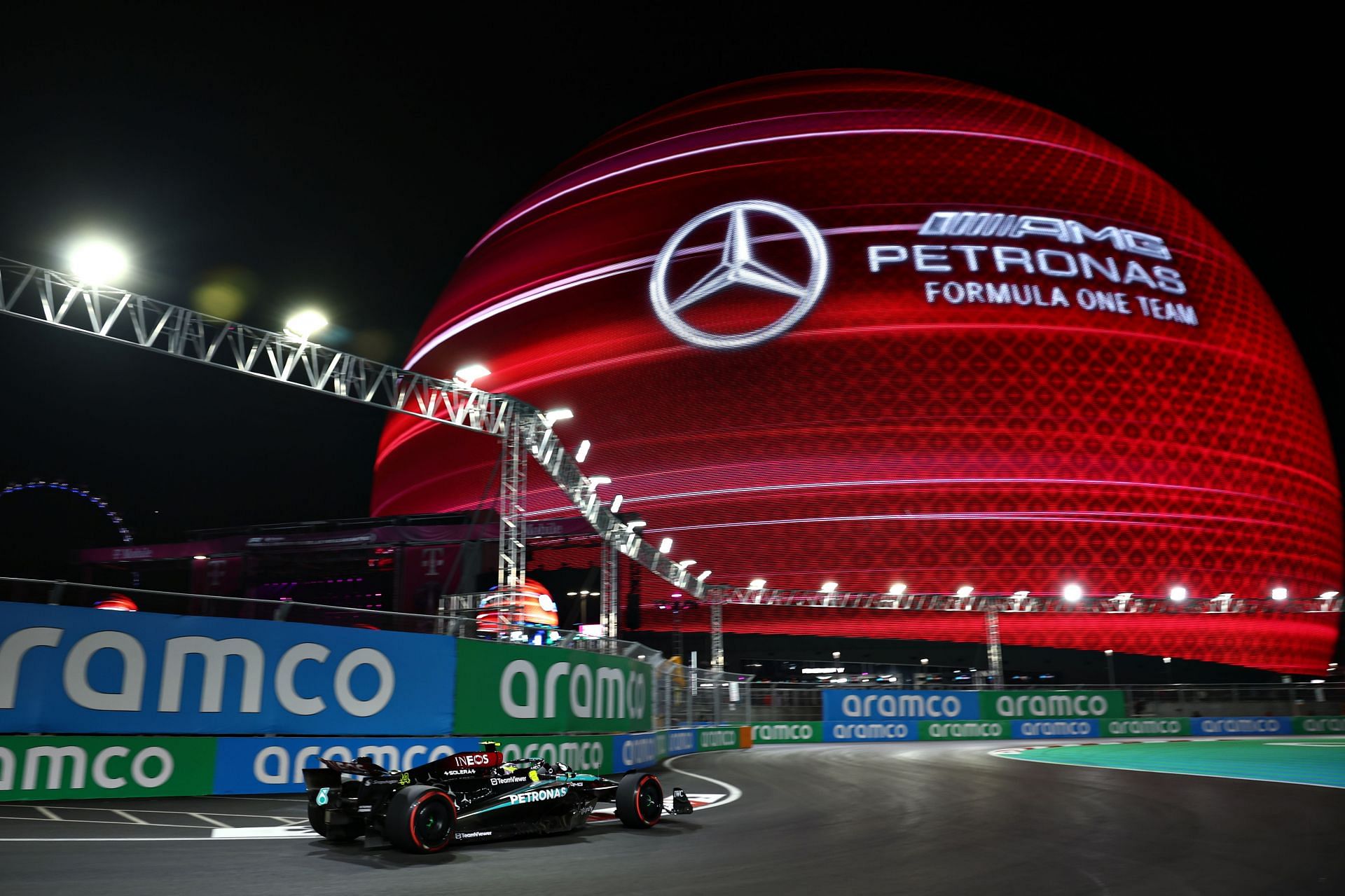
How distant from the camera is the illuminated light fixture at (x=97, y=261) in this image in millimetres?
20375

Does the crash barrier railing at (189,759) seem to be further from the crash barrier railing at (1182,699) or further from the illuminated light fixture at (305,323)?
the crash barrier railing at (1182,699)

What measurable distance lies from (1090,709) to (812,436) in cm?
1755

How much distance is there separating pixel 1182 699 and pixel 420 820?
38193mm

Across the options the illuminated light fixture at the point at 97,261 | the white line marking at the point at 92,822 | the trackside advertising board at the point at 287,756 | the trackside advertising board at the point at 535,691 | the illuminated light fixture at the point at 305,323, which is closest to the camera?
the white line marking at the point at 92,822

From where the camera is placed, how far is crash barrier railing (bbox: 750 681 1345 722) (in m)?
36.0

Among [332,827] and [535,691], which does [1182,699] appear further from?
[332,827]

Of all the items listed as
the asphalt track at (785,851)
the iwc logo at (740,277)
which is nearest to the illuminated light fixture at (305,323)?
the asphalt track at (785,851)

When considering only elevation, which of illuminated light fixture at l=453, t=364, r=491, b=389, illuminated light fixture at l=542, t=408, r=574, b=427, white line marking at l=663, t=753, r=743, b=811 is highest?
illuminated light fixture at l=453, t=364, r=491, b=389

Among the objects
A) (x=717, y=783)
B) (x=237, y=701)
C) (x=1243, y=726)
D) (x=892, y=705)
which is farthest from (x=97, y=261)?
(x=1243, y=726)

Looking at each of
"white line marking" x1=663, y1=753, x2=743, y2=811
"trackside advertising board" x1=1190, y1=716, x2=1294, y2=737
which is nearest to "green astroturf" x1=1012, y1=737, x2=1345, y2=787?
"trackside advertising board" x1=1190, y1=716, x2=1294, y2=737

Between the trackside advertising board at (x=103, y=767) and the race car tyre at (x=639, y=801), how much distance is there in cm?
528

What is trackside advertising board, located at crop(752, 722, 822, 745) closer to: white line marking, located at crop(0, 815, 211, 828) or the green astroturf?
the green astroturf

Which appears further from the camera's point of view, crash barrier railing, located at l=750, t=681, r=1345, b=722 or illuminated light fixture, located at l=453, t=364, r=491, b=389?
crash barrier railing, located at l=750, t=681, r=1345, b=722

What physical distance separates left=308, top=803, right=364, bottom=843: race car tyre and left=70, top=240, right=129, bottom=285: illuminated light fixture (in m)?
16.4
